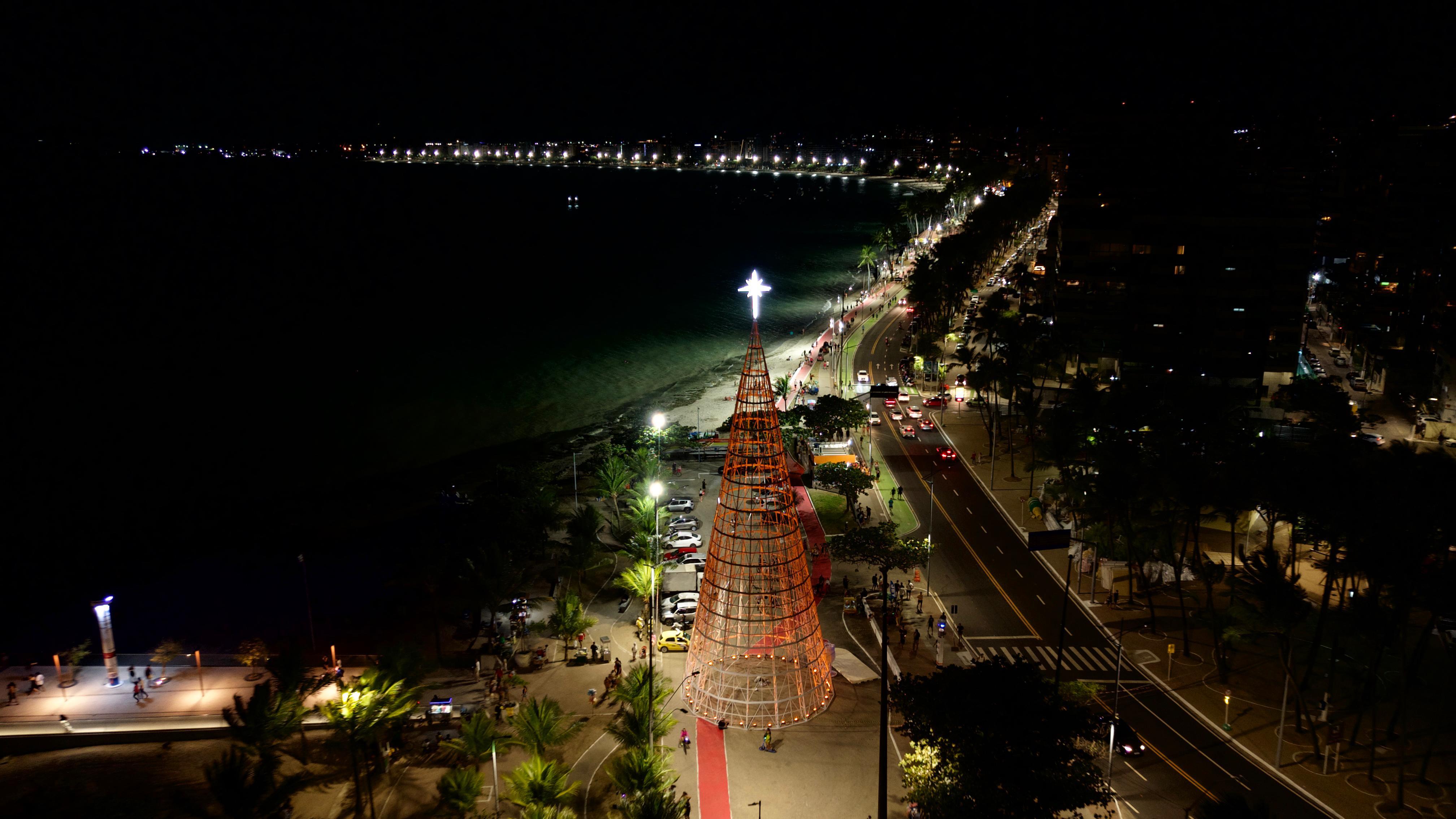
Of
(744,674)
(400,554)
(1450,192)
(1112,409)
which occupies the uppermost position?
Result: (1450,192)

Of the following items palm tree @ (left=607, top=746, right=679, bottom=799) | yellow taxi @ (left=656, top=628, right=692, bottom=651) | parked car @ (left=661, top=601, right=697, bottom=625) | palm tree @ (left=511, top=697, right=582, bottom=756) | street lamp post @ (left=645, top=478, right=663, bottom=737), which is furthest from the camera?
parked car @ (left=661, top=601, right=697, bottom=625)

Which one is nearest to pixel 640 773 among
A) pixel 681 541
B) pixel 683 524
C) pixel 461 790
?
pixel 461 790

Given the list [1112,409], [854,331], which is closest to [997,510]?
[1112,409]

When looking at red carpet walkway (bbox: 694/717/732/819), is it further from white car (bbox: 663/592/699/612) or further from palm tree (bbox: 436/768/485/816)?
white car (bbox: 663/592/699/612)

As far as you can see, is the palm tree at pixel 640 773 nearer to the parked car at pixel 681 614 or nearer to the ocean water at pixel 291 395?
the parked car at pixel 681 614

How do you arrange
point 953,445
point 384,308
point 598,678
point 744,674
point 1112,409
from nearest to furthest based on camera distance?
point 744,674, point 598,678, point 1112,409, point 953,445, point 384,308

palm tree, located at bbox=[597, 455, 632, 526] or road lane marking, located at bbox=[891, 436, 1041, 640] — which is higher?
palm tree, located at bbox=[597, 455, 632, 526]

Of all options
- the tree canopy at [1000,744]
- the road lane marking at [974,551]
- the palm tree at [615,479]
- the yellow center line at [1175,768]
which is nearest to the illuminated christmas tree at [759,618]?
the tree canopy at [1000,744]

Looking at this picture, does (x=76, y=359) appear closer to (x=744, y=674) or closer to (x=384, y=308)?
(x=384, y=308)

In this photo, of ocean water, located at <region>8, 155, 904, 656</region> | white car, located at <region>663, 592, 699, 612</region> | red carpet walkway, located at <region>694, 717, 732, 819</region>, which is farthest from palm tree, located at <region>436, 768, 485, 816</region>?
white car, located at <region>663, 592, 699, 612</region>
